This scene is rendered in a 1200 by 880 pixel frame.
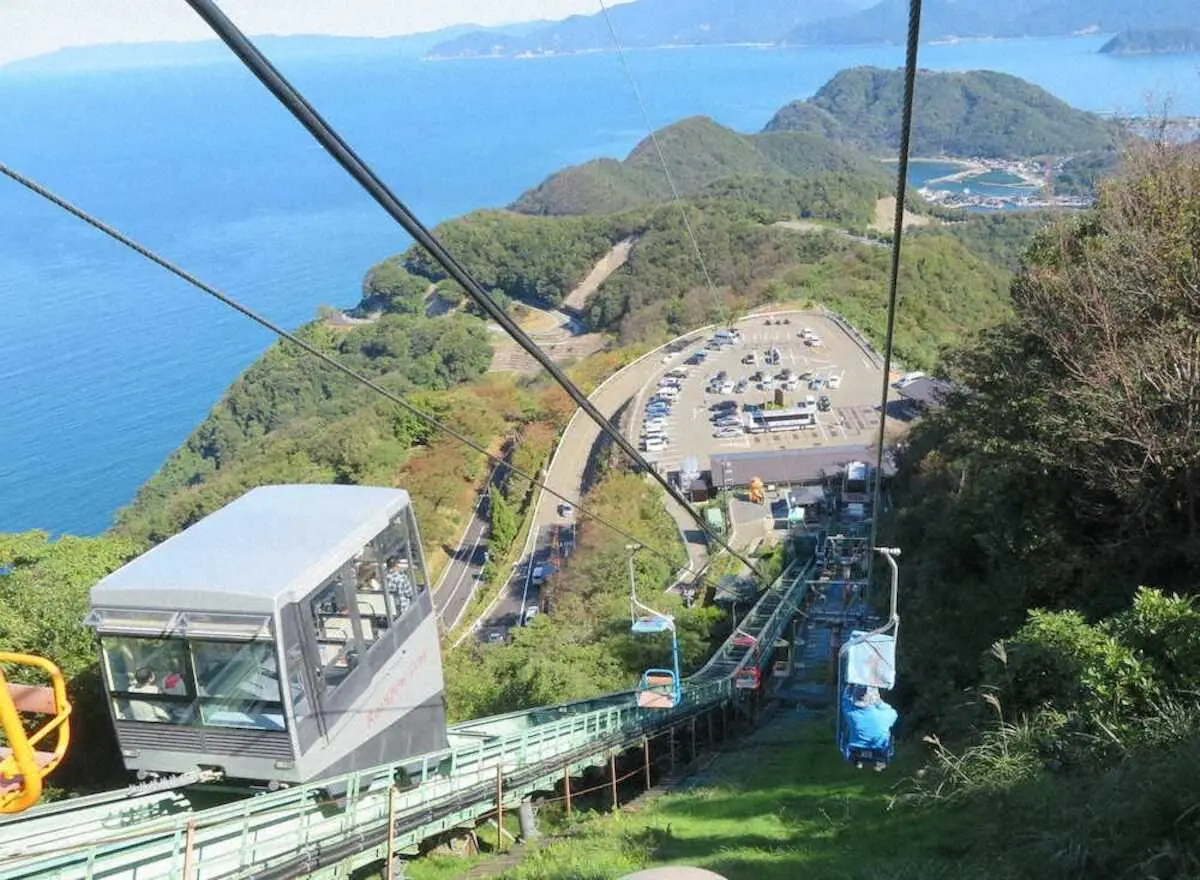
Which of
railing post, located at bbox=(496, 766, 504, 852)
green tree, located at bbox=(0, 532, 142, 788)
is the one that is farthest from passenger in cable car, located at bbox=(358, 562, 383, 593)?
green tree, located at bbox=(0, 532, 142, 788)

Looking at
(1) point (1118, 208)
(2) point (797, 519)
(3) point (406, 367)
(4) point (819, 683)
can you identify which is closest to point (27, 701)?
(4) point (819, 683)

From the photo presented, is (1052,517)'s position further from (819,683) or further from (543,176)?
(543,176)

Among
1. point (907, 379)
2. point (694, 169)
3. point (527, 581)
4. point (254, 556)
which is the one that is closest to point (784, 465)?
point (527, 581)

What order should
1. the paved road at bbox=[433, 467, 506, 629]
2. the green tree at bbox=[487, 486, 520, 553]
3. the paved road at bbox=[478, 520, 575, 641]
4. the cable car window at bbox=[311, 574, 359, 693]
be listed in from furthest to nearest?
the green tree at bbox=[487, 486, 520, 553] → the paved road at bbox=[433, 467, 506, 629] → the paved road at bbox=[478, 520, 575, 641] → the cable car window at bbox=[311, 574, 359, 693]

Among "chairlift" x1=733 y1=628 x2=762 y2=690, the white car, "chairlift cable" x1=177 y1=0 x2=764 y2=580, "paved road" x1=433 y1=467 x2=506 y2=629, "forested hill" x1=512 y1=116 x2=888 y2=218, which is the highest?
"forested hill" x1=512 y1=116 x2=888 y2=218

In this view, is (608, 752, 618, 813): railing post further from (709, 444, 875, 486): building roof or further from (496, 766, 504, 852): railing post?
(709, 444, 875, 486): building roof

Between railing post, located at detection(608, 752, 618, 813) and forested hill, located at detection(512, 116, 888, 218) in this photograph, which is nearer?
railing post, located at detection(608, 752, 618, 813)

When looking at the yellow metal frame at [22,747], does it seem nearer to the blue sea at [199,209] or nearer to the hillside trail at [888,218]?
the blue sea at [199,209]
